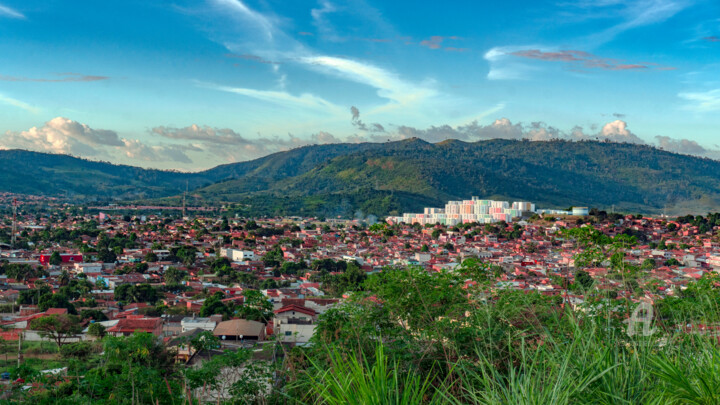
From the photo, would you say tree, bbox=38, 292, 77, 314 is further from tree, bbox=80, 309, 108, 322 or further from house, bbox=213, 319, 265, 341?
house, bbox=213, 319, 265, 341

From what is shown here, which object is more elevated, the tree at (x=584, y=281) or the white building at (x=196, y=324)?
the tree at (x=584, y=281)

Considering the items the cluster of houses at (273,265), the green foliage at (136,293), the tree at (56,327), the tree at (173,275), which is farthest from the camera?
the tree at (173,275)

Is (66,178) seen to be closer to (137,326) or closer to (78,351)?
(137,326)

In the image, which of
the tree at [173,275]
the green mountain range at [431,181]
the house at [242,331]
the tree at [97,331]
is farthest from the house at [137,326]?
the green mountain range at [431,181]

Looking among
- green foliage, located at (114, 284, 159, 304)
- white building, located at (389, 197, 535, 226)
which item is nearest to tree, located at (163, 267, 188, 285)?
green foliage, located at (114, 284, 159, 304)

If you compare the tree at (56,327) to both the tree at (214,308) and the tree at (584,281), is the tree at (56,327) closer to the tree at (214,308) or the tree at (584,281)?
the tree at (214,308)

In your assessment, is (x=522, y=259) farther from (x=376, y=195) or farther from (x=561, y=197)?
(x=561, y=197)

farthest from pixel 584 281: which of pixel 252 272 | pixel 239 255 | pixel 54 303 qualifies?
pixel 239 255

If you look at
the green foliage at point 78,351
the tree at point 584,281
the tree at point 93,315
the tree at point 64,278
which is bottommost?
the tree at point 64,278

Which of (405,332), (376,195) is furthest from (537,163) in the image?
(405,332)
